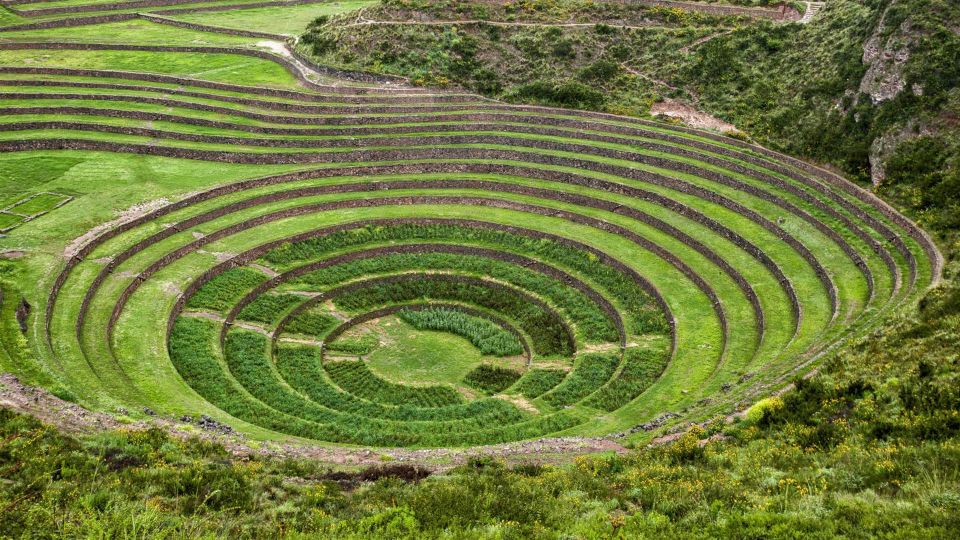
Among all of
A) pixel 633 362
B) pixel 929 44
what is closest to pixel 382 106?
pixel 633 362

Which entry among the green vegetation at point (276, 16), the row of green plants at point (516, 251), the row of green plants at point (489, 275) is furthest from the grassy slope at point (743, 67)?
→ the row of green plants at point (489, 275)

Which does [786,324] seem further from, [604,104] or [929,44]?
[604,104]

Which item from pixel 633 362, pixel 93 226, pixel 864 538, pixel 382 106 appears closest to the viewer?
pixel 864 538

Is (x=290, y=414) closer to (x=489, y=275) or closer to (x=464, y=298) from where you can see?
(x=464, y=298)

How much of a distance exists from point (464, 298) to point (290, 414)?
45.4 feet

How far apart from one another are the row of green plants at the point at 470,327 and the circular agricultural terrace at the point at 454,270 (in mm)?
136

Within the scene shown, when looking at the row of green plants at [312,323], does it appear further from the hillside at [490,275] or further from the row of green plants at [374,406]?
the row of green plants at [374,406]

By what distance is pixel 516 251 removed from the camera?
44281 mm

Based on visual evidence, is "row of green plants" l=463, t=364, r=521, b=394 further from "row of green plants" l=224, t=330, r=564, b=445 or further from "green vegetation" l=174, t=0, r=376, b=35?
"green vegetation" l=174, t=0, r=376, b=35

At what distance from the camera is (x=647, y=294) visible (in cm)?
3928

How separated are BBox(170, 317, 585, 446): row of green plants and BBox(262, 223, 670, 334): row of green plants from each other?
854cm

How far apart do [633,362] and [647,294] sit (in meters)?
6.12

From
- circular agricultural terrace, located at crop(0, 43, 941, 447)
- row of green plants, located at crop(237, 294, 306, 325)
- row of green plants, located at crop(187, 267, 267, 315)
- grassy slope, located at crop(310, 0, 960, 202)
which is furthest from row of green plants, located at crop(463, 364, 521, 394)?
grassy slope, located at crop(310, 0, 960, 202)

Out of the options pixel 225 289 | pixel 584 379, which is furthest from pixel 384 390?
pixel 225 289
